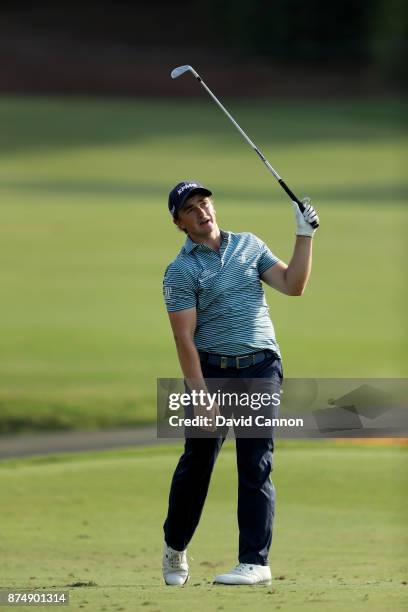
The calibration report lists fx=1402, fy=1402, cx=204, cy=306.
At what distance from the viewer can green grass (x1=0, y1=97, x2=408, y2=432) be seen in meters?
15.0

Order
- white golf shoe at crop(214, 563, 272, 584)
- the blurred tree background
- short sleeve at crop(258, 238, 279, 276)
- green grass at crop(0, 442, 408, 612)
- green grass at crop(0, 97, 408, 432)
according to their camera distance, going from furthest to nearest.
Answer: the blurred tree background → green grass at crop(0, 97, 408, 432) → short sleeve at crop(258, 238, 279, 276) → white golf shoe at crop(214, 563, 272, 584) → green grass at crop(0, 442, 408, 612)

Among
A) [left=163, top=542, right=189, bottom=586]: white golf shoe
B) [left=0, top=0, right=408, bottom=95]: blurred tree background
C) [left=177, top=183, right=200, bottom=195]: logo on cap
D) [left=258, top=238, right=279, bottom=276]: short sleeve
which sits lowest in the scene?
[left=163, top=542, right=189, bottom=586]: white golf shoe

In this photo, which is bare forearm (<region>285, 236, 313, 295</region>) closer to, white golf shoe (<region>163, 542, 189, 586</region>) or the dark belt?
the dark belt

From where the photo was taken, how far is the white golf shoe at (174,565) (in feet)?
21.5

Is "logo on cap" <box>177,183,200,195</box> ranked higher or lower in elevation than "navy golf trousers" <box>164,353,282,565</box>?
higher

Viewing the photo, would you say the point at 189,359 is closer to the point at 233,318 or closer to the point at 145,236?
the point at 233,318

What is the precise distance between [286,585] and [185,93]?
160 ft

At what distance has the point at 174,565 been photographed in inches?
260

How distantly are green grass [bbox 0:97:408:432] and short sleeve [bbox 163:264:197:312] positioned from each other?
6672 millimetres

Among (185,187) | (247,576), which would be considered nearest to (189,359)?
(185,187)

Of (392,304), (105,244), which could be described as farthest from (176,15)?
(392,304)

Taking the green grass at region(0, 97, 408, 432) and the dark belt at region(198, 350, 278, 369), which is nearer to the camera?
the dark belt at region(198, 350, 278, 369)

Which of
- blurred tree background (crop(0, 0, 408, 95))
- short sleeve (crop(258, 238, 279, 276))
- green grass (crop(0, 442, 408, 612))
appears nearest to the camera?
green grass (crop(0, 442, 408, 612))

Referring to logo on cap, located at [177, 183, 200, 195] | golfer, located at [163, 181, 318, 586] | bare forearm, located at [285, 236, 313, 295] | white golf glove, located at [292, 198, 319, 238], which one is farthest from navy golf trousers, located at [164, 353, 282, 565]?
logo on cap, located at [177, 183, 200, 195]
